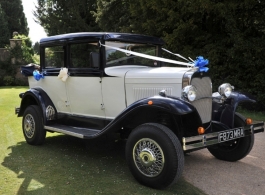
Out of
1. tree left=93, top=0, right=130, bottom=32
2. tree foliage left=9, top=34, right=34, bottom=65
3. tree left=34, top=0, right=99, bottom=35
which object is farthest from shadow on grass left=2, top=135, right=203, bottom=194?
tree foliage left=9, top=34, right=34, bottom=65

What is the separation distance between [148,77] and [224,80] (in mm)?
7372

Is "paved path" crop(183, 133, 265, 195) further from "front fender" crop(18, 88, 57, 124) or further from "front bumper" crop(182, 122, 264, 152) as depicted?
"front fender" crop(18, 88, 57, 124)

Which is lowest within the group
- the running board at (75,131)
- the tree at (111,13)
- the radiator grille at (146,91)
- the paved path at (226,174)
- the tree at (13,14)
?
the paved path at (226,174)

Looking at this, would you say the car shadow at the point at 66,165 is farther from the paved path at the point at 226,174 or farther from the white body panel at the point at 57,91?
the paved path at the point at 226,174

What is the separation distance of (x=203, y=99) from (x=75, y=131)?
6.96 feet

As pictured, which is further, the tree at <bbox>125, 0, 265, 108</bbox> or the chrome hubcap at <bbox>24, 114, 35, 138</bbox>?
the tree at <bbox>125, 0, 265, 108</bbox>

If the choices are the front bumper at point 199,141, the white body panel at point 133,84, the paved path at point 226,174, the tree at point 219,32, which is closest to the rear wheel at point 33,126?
the white body panel at point 133,84

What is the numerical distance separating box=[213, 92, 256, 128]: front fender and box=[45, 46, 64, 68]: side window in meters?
2.85

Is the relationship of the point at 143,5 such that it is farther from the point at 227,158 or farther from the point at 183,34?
the point at 227,158

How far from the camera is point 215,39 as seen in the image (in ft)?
37.7

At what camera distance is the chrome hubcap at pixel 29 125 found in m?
5.70

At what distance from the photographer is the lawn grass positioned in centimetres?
372

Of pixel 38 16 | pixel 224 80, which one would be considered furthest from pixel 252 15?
pixel 38 16

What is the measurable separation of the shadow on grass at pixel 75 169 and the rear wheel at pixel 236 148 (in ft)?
3.90
